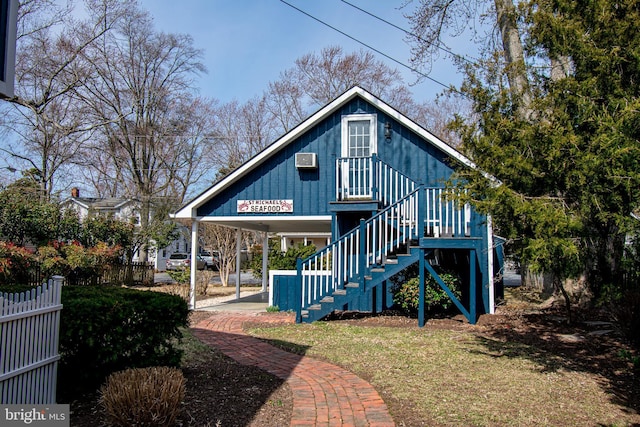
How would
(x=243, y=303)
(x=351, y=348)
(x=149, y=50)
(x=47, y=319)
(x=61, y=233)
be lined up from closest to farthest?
1. (x=47, y=319)
2. (x=351, y=348)
3. (x=243, y=303)
4. (x=61, y=233)
5. (x=149, y=50)

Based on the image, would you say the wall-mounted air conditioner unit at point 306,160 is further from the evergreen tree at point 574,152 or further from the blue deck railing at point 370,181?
the evergreen tree at point 574,152

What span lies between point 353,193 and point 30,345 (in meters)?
8.51

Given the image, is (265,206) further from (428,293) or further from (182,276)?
(428,293)

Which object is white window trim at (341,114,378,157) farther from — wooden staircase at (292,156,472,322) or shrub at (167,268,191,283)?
shrub at (167,268,191,283)

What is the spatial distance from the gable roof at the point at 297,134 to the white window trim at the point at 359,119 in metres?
0.34

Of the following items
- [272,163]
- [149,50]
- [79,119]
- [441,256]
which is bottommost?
[441,256]

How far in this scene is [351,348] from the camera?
7.44 meters

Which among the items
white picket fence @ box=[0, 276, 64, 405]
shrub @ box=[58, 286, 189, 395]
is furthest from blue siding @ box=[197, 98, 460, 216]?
white picket fence @ box=[0, 276, 64, 405]

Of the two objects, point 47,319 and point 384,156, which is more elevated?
Result: point 384,156

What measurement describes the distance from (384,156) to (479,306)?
4.38 metres

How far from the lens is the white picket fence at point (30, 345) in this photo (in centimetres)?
394

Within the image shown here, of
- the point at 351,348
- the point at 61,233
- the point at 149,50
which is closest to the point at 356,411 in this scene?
the point at 351,348

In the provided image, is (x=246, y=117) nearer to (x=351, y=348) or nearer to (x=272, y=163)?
(x=272, y=163)

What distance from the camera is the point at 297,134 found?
12.5 metres
